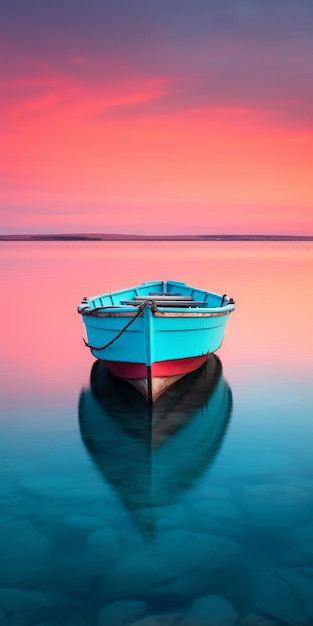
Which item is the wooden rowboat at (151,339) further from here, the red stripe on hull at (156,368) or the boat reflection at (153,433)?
the boat reflection at (153,433)

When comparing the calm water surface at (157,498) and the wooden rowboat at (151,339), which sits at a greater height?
the wooden rowboat at (151,339)

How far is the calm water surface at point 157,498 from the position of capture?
176 inches

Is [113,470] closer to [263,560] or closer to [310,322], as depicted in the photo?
[263,560]

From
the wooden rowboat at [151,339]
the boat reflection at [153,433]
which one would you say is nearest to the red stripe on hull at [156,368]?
the wooden rowboat at [151,339]

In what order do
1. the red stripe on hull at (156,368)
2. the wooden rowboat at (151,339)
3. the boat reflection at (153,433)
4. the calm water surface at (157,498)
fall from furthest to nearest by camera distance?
1. the red stripe on hull at (156,368)
2. the wooden rowboat at (151,339)
3. the boat reflection at (153,433)
4. the calm water surface at (157,498)

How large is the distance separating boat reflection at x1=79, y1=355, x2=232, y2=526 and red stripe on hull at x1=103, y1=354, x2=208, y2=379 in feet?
1.52

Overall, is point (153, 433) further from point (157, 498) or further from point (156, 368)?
point (157, 498)

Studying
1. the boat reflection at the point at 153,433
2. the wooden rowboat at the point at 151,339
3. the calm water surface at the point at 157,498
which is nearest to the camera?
the calm water surface at the point at 157,498

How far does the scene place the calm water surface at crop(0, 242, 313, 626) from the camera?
4477 millimetres

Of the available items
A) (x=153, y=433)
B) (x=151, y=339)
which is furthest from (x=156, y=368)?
(x=153, y=433)

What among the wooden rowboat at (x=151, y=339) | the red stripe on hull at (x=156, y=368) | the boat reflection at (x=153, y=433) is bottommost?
the boat reflection at (x=153, y=433)

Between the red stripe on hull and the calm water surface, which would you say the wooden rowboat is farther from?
the calm water surface

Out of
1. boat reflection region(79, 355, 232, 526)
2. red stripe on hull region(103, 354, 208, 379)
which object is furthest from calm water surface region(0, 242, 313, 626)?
red stripe on hull region(103, 354, 208, 379)

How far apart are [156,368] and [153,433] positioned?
1.54 meters
